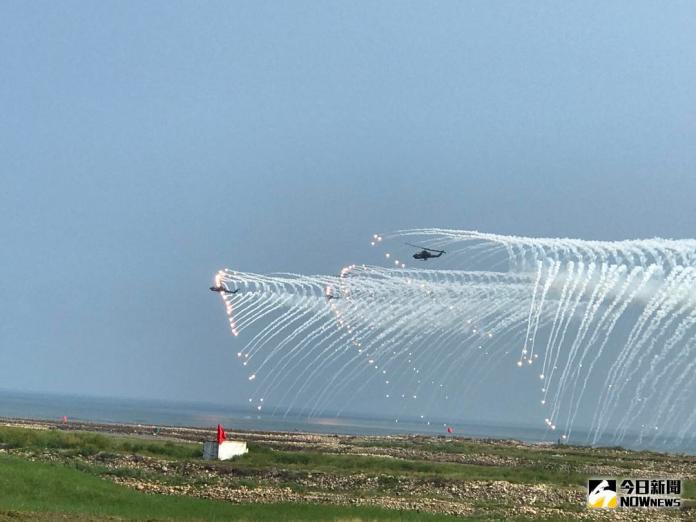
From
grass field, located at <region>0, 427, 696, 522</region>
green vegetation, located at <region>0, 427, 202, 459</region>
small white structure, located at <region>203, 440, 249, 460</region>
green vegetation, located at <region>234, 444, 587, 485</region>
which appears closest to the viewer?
grass field, located at <region>0, 427, 696, 522</region>

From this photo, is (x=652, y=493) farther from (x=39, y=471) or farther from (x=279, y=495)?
(x=39, y=471)

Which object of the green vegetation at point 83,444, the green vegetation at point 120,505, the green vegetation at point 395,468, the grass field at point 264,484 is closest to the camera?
the green vegetation at point 120,505

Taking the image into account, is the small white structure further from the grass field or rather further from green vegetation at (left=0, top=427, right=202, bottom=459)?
green vegetation at (left=0, top=427, right=202, bottom=459)

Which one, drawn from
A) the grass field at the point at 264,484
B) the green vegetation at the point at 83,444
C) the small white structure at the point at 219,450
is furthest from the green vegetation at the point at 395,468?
the green vegetation at the point at 83,444

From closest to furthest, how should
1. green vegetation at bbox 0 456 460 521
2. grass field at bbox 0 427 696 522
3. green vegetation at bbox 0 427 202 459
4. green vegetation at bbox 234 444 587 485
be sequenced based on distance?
green vegetation at bbox 0 456 460 521
grass field at bbox 0 427 696 522
green vegetation at bbox 234 444 587 485
green vegetation at bbox 0 427 202 459

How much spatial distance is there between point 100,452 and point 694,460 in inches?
2414

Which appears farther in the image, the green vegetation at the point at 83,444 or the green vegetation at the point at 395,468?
the green vegetation at the point at 83,444

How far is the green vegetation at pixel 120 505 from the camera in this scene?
35.3 meters

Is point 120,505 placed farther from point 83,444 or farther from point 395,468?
point 83,444

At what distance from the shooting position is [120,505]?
37.9 metres

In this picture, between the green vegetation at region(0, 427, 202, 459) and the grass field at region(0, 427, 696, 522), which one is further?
the green vegetation at region(0, 427, 202, 459)

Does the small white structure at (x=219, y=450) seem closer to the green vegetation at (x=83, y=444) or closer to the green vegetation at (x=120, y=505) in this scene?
the green vegetation at (x=83, y=444)

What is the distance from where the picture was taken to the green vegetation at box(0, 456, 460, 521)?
1390 inches

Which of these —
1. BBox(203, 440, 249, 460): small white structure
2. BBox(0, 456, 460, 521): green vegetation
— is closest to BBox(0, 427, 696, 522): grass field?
BBox(0, 456, 460, 521): green vegetation
